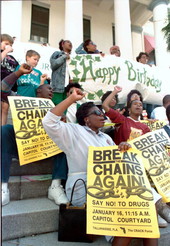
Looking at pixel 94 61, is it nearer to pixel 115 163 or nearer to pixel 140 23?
pixel 115 163

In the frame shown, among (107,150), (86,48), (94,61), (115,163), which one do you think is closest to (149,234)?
(115,163)

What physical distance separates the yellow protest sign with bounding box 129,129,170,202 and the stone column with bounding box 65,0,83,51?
6.09m

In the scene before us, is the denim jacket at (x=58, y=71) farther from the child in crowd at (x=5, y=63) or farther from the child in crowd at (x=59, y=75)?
the child in crowd at (x=5, y=63)

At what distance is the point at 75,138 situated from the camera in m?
1.94

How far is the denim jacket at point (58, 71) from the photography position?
3.47m

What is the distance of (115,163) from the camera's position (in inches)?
68.1

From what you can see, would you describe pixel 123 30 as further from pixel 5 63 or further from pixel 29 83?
pixel 5 63

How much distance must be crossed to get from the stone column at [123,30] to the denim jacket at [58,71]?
5745 mm

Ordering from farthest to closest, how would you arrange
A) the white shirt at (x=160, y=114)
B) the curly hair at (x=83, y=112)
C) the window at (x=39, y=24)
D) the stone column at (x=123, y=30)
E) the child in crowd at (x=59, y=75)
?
the window at (x=39, y=24) → the stone column at (x=123, y=30) → the white shirt at (x=160, y=114) → the child in crowd at (x=59, y=75) → the curly hair at (x=83, y=112)

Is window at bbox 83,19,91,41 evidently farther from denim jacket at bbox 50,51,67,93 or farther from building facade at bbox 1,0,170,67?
denim jacket at bbox 50,51,67,93

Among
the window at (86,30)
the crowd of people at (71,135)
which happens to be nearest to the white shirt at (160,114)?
the crowd of people at (71,135)

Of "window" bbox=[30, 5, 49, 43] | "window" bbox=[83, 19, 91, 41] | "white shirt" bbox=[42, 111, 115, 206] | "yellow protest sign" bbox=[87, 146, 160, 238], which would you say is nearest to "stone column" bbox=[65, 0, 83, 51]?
"window" bbox=[30, 5, 49, 43]

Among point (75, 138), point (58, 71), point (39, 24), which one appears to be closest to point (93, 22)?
point (39, 24)

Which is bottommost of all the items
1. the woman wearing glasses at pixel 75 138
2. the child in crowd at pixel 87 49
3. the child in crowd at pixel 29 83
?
the woman wearing glasses at pixel 75 138
